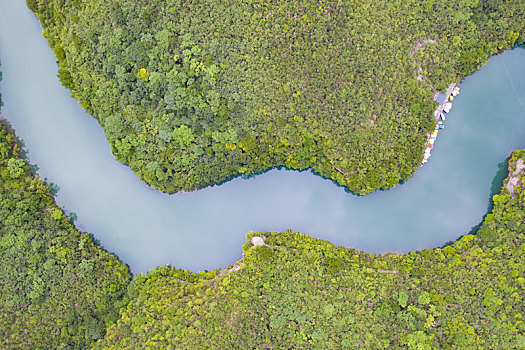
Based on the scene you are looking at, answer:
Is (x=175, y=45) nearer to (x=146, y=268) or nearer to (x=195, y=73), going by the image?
(x=195, y=73)

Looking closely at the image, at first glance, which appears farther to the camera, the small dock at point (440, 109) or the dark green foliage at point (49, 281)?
the small dock at point (440, 109)

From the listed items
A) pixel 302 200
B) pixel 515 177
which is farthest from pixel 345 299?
pixel 515 177

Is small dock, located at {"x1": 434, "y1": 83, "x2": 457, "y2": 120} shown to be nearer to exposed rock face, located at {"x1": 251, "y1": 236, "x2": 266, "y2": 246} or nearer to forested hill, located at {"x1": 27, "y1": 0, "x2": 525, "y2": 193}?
forested hill, located at {"x1": 27, "y1": 0, "x2": 525, "y2": 193}

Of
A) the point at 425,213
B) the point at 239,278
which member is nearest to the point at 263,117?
the point at 239,278

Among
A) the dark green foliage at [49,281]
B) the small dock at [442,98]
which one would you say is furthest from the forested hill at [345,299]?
the small dock at [442,98]

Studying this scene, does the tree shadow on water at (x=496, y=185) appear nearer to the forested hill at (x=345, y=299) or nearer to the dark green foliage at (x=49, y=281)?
the forested hill at (x=345, y=299)

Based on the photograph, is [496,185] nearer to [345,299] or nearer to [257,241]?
[345,299]

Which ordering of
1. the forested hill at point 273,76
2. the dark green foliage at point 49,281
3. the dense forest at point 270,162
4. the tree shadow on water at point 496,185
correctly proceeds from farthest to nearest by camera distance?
the tree shadow on water at point 496,185 < the forested hill at point 273,76 < the dark green foliage at point 49,281 < the dense forest at point 270,162
